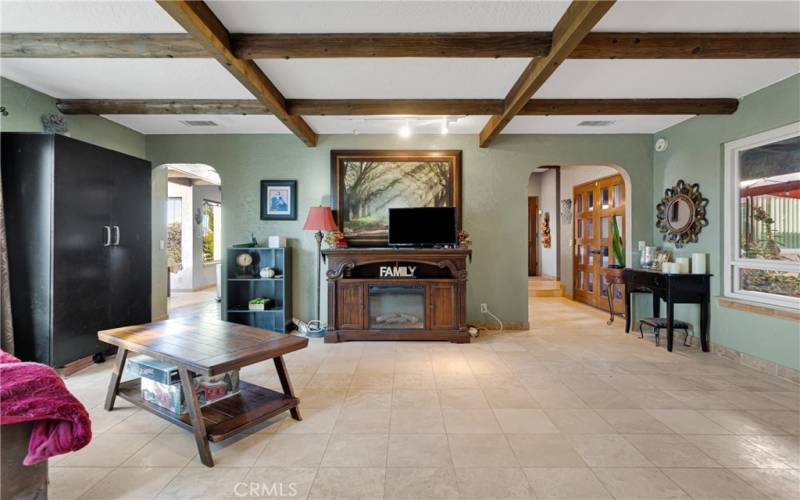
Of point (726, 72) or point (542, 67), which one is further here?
point (726, 72)

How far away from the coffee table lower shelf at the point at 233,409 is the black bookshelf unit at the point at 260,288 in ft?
6.42

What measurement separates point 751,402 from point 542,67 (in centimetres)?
295

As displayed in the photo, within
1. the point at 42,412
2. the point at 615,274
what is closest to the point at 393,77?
the point at 42,412

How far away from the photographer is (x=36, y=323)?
9.57 ft

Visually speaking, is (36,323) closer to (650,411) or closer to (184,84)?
(184,84)

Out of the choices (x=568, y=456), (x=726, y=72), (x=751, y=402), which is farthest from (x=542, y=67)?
(x=751, y=402)

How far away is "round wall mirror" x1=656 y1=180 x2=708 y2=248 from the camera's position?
154 inches

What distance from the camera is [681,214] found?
417 centimetres

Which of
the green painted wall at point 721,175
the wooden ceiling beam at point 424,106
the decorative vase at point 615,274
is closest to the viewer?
the green painted wall at point 721,175

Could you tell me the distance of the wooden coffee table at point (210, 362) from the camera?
6.23ft

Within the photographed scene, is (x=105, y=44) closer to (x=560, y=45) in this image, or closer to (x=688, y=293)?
(x=560, y=45)

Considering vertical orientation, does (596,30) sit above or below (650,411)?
above

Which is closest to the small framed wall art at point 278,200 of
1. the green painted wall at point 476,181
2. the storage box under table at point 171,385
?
the green painted wall at point 476,181

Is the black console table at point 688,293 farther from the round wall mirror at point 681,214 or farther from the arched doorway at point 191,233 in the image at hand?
the arched doorway at point 191,233
